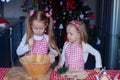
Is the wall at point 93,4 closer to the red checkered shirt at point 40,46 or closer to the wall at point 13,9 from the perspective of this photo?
the wall at point 13,9

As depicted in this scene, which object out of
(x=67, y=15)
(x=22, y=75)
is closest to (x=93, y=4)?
(x=67, y=15)

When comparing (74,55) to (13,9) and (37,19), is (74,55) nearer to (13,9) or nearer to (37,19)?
(37,19)

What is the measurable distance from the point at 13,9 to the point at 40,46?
3.54 metres

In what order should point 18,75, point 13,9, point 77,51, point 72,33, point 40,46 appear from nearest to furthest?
point 18,75, point 72,33, point 77,51, point 40,46, point 13,9

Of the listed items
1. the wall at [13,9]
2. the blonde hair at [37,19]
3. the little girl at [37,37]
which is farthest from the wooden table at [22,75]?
the wall at [13,9]

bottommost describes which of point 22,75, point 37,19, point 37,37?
point 22,75

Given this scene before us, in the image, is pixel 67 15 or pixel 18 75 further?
pixel 67 15

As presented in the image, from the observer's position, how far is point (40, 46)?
6.98 feet

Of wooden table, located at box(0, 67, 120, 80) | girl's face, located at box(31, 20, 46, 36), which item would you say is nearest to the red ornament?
girl's face, located at box(31, 20, 46, 36)

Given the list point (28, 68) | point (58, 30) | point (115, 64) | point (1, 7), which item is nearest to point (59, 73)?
point (28, 68)

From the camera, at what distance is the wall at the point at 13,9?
18.0 feet

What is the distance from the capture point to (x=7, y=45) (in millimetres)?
4180

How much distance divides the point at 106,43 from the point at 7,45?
5.06ft

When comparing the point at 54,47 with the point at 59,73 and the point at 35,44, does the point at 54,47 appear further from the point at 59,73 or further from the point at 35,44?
the point at 59,73
